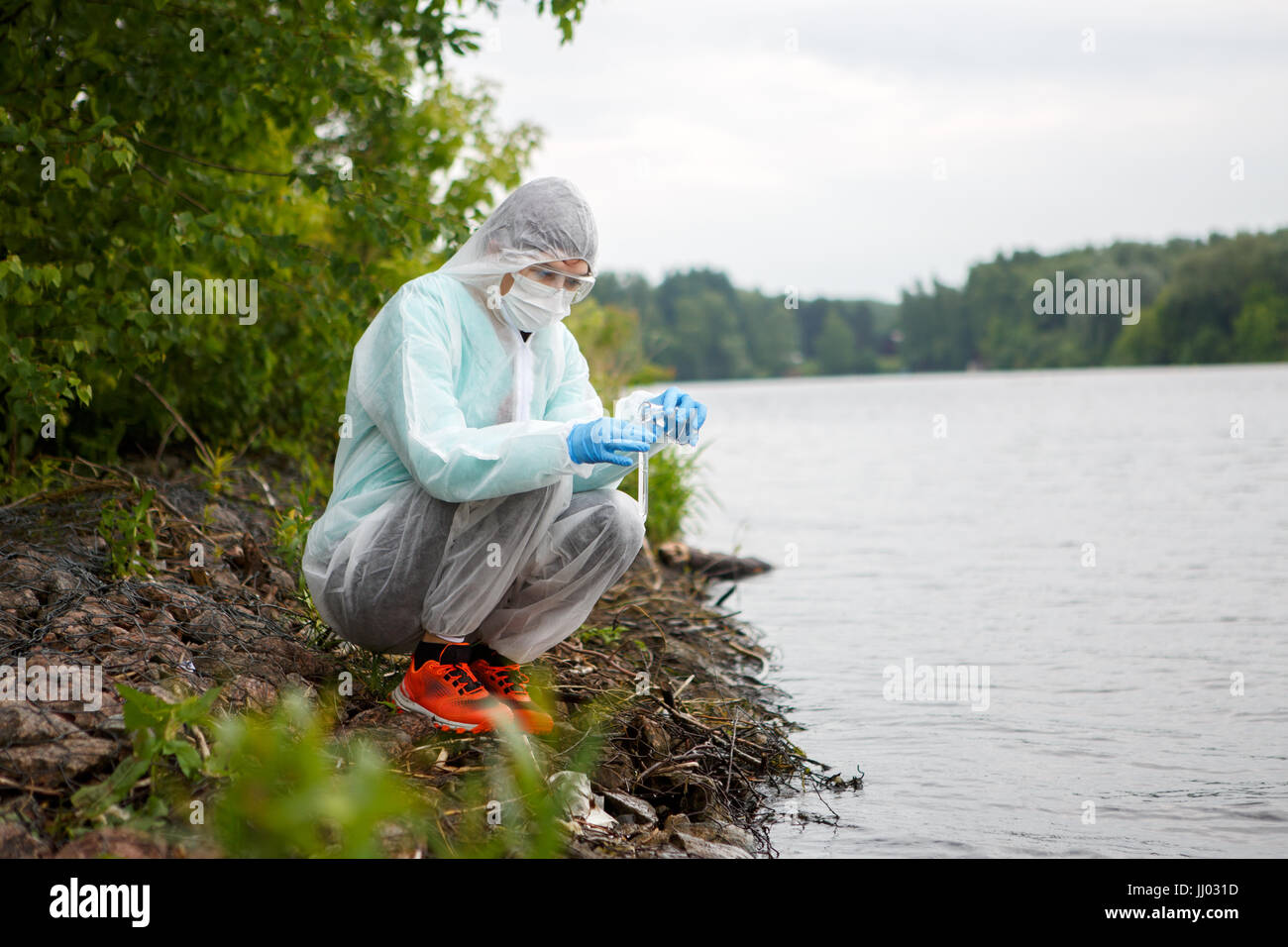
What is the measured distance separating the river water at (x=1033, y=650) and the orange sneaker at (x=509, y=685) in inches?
29.8

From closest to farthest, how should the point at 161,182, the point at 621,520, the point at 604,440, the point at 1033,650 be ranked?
the point at 604,440 → the point at 621,520 → the point at 161,182 → the point at 1033,650

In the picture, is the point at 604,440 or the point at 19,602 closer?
the point at 604,440

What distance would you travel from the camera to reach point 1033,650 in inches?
246

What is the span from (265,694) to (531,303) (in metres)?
1.26

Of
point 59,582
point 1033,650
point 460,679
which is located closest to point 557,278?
point 460,679

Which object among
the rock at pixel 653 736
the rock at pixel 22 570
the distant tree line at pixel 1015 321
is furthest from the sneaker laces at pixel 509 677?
the distant tree line at pixel 1015 321

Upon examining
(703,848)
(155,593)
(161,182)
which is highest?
(161,182)

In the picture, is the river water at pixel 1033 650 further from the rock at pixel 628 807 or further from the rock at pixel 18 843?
the rock at pixel 18 843

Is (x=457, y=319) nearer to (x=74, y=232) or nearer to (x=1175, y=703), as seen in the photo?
(x=74, y=232)

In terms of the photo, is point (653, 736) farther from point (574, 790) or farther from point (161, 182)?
point (161, 182)

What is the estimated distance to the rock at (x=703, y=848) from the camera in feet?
10.00

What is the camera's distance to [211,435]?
728 centimetres

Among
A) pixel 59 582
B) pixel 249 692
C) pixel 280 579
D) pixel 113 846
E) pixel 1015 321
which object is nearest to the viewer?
pixel 113 846
